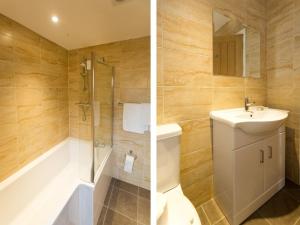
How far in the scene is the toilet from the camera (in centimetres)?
104

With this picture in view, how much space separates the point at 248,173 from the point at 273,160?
16.7 inches

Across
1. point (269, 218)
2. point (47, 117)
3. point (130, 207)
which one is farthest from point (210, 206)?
point (47, 117)

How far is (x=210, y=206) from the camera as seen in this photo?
5.37 feet

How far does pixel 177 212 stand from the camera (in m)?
1.03

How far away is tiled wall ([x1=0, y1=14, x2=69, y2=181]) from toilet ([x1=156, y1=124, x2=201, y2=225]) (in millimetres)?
798

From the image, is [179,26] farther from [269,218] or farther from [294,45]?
[269,218]

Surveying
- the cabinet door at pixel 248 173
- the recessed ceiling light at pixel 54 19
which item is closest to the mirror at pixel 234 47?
the cabinet door at pixel 248 173

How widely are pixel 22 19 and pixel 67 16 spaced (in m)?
0.09

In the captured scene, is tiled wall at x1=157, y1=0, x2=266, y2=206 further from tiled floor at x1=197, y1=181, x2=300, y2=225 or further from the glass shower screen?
the glass shower screen

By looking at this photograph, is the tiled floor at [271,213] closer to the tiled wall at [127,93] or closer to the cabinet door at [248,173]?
the cabinet door at [248,173]

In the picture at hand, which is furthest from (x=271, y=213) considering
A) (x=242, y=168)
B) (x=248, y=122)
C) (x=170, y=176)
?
(x=170, y=176)

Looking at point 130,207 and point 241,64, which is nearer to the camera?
point 130,207

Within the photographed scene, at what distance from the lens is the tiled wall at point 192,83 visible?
1285mm

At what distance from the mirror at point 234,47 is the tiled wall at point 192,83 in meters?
0.07
